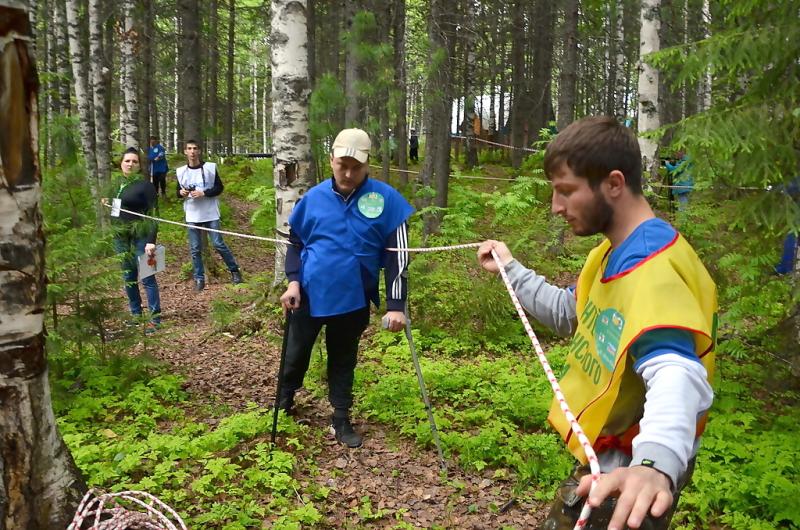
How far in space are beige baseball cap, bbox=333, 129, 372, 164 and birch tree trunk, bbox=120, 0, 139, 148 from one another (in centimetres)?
1101

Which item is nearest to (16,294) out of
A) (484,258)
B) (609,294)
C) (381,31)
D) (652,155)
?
(484,258)

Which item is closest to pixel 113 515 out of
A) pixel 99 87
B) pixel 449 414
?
pixel 449 414

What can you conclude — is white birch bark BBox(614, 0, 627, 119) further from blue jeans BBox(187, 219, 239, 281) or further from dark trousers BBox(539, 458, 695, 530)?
dark trousers BBox(539, 458, 695, 530)

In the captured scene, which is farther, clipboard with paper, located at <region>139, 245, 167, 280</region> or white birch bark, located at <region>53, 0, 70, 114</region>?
white birch bark, located at <region>53, 0, 70, 114</region>

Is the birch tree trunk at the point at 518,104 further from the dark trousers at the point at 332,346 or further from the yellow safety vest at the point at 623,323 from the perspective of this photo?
the yellow safety vest at the point at 623,323

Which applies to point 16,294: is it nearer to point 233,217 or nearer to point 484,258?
point 484,258

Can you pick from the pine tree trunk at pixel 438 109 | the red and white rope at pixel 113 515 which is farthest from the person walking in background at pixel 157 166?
the red and white rope at pixel 113 515

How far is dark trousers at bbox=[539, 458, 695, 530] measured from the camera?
1.83 m

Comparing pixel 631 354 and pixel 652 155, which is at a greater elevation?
pixel 652 155

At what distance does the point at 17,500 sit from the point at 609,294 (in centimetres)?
242

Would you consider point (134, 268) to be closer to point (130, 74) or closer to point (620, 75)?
point (130, 74)

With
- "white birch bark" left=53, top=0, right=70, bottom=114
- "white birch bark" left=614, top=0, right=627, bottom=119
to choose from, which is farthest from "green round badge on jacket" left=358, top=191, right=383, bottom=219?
"white birch bark" left=614, top=0, right=627, bottom=119

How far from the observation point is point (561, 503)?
2.14 meters

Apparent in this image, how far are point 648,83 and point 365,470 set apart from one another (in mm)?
9777
